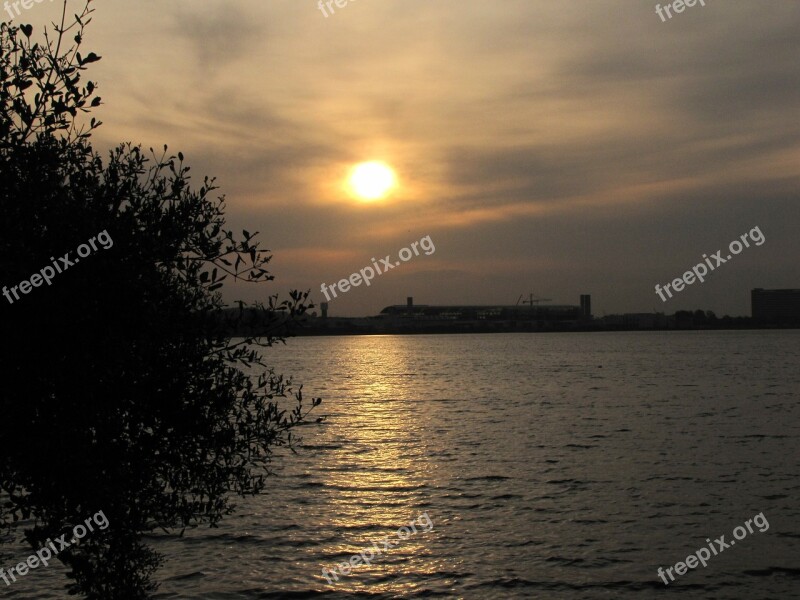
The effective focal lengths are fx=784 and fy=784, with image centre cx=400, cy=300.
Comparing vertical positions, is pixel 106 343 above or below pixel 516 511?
above

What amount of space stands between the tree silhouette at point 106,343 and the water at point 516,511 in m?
11.8

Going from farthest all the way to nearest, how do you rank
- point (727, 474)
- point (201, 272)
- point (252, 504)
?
point (727, 474) → point (252, 504) → point (201, 272)

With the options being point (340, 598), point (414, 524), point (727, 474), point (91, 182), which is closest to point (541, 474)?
point (727, 474)

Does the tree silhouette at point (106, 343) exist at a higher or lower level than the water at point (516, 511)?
higher

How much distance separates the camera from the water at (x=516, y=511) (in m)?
25.6

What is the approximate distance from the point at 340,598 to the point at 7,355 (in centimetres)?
1565

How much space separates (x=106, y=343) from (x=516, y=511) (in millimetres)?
26434

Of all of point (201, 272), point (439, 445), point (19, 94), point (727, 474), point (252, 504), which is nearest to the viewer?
point (19, 94)

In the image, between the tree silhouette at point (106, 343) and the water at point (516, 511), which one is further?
the water at point (516, 511)

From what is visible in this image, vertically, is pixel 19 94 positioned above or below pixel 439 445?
above

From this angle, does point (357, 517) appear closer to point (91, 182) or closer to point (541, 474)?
point (541, 474)

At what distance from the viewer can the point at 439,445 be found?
5641 cm

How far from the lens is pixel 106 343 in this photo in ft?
38.9

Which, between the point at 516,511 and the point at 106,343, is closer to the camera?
the point at 106,343
